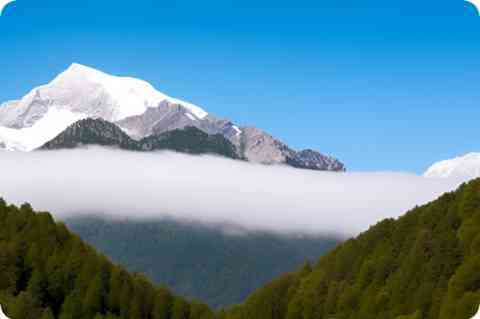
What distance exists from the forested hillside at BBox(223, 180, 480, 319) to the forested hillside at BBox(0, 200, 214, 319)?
717cm

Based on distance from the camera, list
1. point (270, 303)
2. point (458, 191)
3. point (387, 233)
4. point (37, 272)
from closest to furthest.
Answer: point (37, 272)
point (458, 191)
point (387, 233)
point (270, 303)

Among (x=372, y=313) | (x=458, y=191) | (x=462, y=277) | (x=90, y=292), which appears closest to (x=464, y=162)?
(x=458, y=191)

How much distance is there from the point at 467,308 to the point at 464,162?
674 inches

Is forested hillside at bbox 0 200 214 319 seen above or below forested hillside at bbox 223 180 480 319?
below

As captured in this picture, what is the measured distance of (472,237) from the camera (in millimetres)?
30703

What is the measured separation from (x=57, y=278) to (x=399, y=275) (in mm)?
13113

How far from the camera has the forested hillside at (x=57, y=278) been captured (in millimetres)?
32875

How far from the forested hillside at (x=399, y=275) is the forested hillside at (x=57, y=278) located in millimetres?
7175

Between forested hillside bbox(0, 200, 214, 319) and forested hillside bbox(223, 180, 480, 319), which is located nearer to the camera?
forested hillside bbox(223, 180, 480, 319)

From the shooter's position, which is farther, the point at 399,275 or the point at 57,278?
the point at 57,278

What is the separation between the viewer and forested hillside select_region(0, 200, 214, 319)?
32.9 metres

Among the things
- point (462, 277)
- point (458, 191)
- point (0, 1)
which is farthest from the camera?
point (458, 191)

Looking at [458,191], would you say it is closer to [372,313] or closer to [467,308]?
[372,313]

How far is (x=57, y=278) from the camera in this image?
36.9 metres
